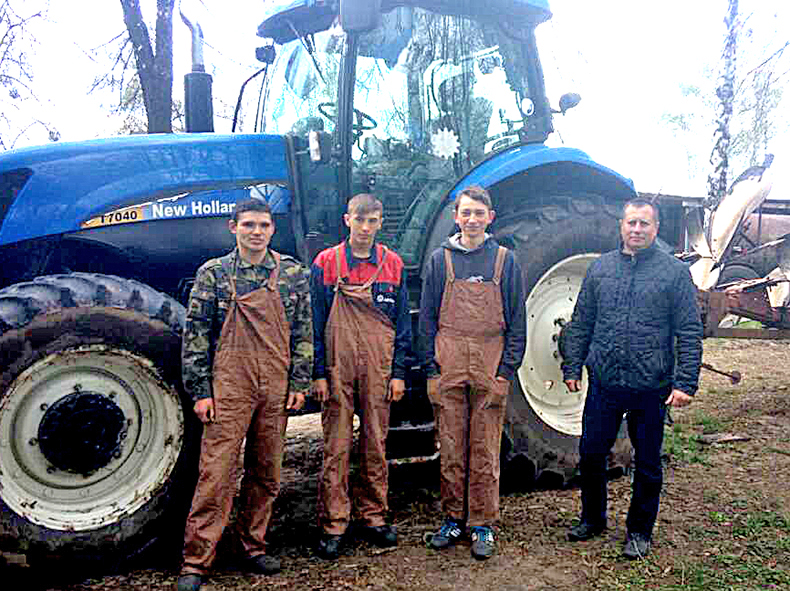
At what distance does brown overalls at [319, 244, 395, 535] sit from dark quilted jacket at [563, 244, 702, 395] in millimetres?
968

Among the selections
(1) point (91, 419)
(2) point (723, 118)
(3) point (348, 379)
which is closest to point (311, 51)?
(3) point (348, 379)

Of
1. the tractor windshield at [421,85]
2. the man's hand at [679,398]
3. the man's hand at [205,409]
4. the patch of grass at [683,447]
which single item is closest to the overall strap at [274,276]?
the man's hand at [205,409]

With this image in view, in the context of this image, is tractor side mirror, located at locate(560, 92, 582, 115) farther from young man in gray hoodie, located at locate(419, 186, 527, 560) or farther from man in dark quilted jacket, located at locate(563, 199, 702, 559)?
young man in gray hoodie, located at locate(419, 186, 527, 560)

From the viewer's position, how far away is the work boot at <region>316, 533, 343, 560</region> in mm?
3439

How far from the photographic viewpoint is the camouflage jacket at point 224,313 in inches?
125

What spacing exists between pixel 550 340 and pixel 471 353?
1119 mm

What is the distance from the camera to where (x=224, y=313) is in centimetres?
322

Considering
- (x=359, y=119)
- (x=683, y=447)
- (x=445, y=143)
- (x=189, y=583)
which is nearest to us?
(x=189, y=583)

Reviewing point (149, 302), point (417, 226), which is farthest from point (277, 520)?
point (417, 226)

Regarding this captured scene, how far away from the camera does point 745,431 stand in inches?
212

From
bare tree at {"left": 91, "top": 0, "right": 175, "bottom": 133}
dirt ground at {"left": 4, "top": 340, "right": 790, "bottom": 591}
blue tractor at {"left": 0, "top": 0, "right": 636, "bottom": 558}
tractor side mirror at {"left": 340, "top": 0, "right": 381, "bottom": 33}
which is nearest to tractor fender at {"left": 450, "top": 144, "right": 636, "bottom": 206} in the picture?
blue tractor at {"left": 0, "top": 0, "right": 636, "bottom": 558}

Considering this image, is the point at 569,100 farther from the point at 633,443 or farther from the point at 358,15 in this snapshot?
the point at 633,443

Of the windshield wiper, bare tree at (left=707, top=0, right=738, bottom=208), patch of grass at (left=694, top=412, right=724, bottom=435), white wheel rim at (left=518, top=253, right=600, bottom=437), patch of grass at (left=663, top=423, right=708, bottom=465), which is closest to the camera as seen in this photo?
the windshield wiper

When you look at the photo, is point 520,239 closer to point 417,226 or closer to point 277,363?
point 417,226
